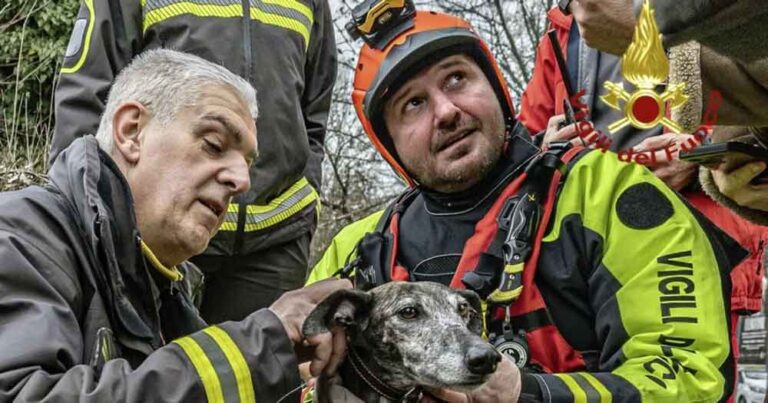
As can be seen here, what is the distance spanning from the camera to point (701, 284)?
3.09 metres

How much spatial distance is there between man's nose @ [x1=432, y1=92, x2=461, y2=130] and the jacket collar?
1.46 meters

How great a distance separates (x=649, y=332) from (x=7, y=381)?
198cm

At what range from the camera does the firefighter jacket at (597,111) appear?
11.5 feet

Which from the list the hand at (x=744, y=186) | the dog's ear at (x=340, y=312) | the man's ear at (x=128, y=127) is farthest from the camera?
the man's ear at (x=128, y=127)

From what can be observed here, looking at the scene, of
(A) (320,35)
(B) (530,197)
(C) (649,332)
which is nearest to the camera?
(C) (649,332)

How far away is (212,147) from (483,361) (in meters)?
1.04

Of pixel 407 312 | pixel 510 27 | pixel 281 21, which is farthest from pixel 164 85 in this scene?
pixel 510 27

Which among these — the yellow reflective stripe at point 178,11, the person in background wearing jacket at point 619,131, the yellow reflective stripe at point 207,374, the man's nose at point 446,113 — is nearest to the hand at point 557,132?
the person in background wearing jacket at point 619,131

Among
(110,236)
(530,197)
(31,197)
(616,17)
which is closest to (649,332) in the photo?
(530,197)

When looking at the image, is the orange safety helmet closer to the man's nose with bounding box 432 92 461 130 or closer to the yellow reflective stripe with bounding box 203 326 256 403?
the man's nose with bounding box 432 92 461 130

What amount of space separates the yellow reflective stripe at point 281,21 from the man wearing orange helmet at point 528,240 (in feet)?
2.12

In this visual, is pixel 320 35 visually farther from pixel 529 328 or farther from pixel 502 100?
pixel 529 328

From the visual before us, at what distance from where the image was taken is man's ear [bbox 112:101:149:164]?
269cm

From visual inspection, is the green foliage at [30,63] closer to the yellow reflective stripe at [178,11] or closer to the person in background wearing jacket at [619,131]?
the yellow reflective stripe at [178,11]
